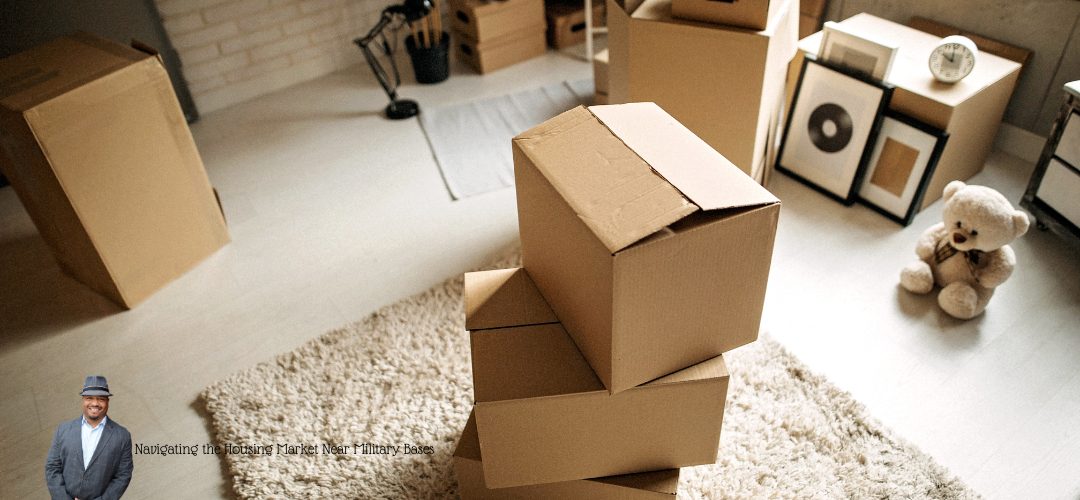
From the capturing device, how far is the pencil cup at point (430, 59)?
11.3ft

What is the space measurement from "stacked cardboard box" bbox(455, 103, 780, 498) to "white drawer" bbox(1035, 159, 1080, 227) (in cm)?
151

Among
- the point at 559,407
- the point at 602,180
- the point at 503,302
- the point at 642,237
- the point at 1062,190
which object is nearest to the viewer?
the point at 642,237

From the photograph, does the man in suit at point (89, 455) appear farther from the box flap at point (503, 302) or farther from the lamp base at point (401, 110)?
the lamp base at point (401, 110)

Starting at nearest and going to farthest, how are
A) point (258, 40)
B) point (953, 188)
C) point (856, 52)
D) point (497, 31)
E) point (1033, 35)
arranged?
point (953, 188), point (856, 52), point (1033, 35), point (258, 40), point (497, 31)

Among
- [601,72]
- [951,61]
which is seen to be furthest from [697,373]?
[601,72]

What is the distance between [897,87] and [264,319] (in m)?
2.18

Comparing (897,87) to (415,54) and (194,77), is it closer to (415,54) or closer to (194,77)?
(415,54)

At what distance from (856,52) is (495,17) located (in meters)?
1.75

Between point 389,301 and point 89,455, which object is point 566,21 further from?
point 89,455

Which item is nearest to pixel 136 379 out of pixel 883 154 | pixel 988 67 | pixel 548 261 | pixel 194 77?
pixel 548 261

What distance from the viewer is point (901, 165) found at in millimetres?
2416

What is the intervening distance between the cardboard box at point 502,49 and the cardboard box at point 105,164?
1.59 metres

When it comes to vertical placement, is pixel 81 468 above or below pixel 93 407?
below

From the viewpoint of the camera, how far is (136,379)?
2109mm
